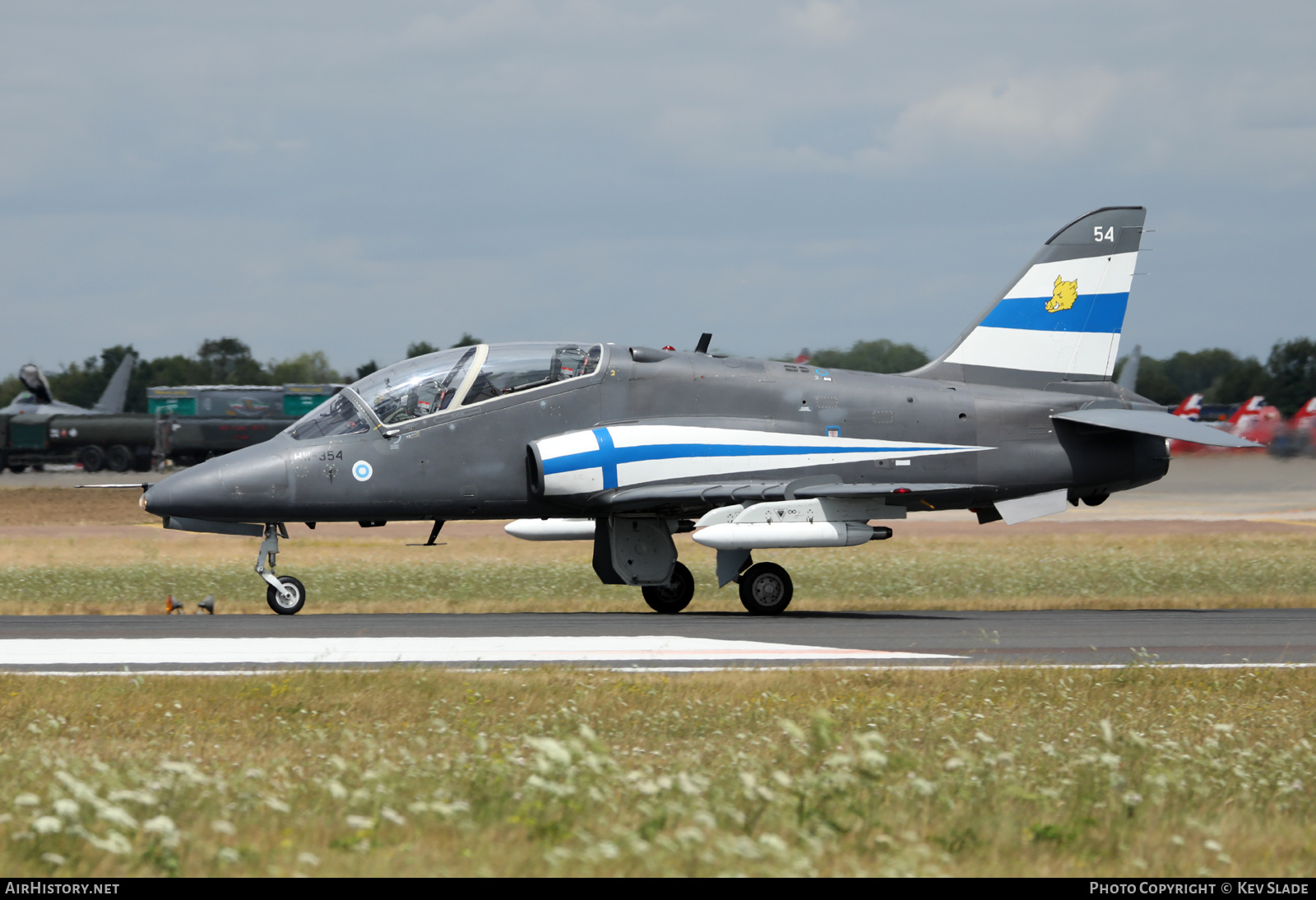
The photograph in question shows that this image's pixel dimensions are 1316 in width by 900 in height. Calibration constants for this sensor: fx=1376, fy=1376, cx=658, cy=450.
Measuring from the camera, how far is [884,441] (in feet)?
56.5

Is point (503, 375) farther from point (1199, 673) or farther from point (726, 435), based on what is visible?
point (1199, 673)

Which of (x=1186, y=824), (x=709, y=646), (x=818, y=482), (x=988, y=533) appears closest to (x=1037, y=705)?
(x=1186, y=824)

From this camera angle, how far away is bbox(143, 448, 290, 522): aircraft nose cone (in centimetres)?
1553

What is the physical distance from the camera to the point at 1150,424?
57.9 feet

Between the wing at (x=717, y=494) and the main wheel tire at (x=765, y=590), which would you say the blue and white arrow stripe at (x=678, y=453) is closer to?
the wing at (x=717, y=494)

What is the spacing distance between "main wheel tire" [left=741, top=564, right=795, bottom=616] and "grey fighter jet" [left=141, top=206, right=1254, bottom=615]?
0.03m

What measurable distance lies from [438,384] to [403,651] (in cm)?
468

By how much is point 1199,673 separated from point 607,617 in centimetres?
737

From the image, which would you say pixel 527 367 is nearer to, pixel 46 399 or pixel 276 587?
pixel 276 587

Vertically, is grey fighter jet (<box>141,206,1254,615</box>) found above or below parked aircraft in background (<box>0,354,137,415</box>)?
above

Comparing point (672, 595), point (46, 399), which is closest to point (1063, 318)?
point (672, 595)

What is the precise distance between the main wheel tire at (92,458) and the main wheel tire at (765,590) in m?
51.4

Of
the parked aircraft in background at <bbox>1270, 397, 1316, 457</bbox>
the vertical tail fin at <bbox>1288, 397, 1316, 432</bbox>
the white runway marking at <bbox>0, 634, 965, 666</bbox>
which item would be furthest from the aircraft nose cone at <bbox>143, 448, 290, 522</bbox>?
the vertical tail fin at <bbox>1288, 397, 1316, 432</bbox>

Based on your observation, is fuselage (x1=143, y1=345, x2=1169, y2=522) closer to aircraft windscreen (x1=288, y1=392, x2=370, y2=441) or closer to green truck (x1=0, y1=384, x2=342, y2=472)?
aircraft windscreen (x1=288, y1=392, x2=370, y2=441)
